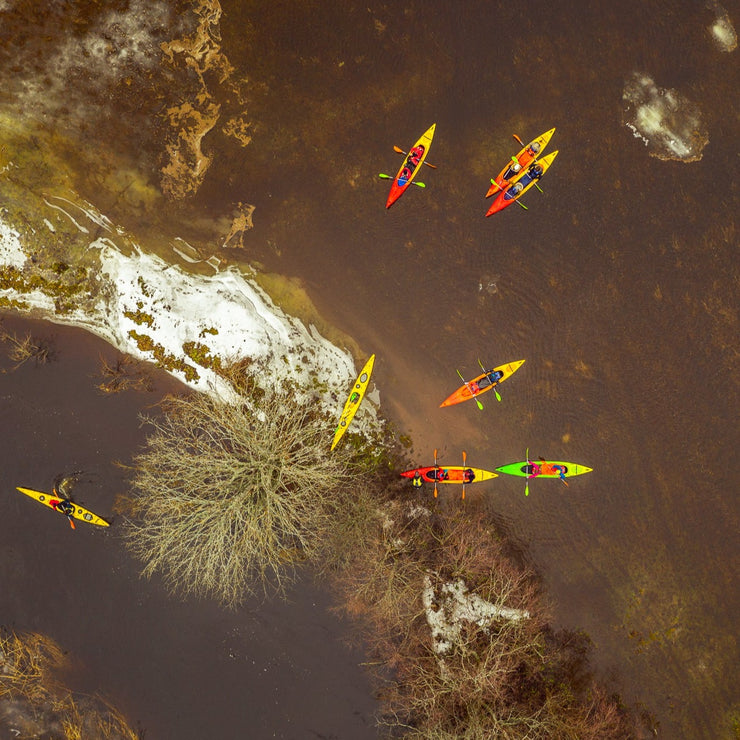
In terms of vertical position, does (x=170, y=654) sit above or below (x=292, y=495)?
below

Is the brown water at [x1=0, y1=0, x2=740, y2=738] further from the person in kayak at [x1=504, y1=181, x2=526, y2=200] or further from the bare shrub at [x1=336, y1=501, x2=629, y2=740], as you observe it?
the bare shrub at [x1=336, y1=501, x2=629, y2=740]

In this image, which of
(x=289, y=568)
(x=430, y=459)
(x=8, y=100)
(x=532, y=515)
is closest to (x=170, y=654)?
(x=289, y=568)

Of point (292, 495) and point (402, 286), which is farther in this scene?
point (402, 286)

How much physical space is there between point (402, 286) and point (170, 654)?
51.0 feet

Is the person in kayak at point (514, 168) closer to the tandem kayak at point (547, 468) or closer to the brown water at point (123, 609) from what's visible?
the tandem kayak at point (547, 468)

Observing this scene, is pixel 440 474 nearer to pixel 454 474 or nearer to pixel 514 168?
pixel 454 474

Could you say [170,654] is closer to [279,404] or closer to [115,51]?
[279,404]

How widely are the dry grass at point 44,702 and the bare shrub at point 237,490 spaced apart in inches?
199

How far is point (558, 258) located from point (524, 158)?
3.68 m

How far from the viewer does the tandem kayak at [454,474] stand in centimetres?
1838

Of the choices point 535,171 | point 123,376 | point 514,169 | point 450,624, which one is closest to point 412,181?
point 514,169

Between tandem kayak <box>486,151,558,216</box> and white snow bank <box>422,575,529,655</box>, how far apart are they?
13.3 metres

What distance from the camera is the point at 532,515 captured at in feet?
61.0

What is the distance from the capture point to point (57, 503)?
60.4 feet
